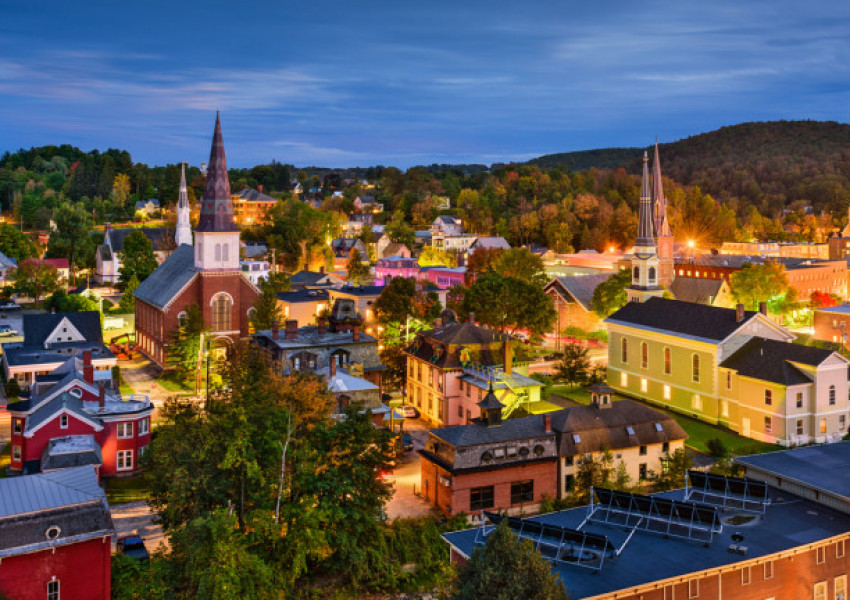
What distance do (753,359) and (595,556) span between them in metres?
26.5

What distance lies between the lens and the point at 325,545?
89.1 ft

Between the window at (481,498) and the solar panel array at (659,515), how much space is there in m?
6.48

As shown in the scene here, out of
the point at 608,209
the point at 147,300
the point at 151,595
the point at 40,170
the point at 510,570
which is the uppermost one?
the point at 40,170

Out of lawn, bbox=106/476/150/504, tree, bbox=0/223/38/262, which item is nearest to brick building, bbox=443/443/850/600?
lawn, bbox=106/476/150/504

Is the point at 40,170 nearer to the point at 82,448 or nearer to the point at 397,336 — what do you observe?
the point at 397,336

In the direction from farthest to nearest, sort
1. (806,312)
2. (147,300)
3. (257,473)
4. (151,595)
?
(806,312)
(147,300)
(257,473)
(151,595)

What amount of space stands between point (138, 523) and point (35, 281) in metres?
70.6

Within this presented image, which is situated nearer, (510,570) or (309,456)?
(510,570)

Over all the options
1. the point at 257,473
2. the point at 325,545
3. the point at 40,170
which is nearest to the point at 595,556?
the point at 325,545

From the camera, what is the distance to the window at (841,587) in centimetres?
2698

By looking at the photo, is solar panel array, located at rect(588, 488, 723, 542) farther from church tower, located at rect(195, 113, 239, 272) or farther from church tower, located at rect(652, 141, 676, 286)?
church tower, located at rect(652, 141, 676, 286)

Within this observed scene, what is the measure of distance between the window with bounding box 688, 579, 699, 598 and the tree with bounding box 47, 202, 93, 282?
108522 mm

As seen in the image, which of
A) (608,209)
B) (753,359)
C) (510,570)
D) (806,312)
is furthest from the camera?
(608,209)

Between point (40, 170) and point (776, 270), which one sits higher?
point (40, 170)
